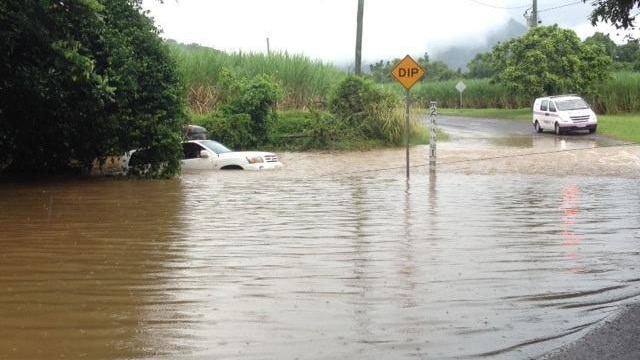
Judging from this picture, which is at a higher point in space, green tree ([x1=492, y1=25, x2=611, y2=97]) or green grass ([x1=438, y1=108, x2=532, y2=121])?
green tree ([x1=492, y1=25, x2=611, y2=97])

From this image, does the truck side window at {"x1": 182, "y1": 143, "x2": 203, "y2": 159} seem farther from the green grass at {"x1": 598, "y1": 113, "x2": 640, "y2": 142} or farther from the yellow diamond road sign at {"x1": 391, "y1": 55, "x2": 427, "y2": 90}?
the green grass at {"x1": 598, "y1": 113, "x2": 640, "y2": 142}

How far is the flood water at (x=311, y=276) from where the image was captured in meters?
5.20

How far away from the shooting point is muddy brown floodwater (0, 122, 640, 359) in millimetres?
5223

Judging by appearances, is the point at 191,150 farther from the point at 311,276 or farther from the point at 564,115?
the point at 564,115

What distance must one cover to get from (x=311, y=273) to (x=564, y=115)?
30012mm

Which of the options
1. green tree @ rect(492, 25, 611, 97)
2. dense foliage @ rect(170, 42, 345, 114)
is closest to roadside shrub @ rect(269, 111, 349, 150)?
dense foliage @ rect(170, 42, 345, 114)

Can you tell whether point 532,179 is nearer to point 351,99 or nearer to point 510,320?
point 510,320

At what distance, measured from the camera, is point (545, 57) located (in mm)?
46031

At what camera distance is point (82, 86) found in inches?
630

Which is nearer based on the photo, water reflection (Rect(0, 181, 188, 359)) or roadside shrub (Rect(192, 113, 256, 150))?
water reflection (Rect(0, 181, 188, 359))

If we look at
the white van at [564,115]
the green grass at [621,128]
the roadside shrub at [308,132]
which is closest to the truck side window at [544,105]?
the white van at [564,115]

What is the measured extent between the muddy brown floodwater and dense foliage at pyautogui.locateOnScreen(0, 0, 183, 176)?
8.73ft

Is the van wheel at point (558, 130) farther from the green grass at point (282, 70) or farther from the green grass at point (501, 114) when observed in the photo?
the green grass at point (501, 114)

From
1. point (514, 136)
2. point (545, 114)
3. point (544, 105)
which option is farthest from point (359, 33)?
point (545, 114)
